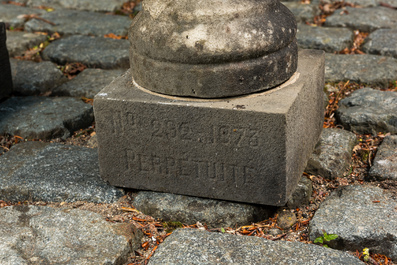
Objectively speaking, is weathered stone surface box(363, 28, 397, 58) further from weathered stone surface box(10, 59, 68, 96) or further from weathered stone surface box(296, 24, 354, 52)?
weathered stone surface box(10, 59, 68, 96)

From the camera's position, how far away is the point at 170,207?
2.89m

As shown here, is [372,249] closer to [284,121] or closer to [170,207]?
[284,121]

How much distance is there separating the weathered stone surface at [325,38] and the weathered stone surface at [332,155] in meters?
1.42

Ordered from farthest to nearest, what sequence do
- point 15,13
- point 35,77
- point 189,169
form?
point 15,13, point 35,77, point 189,169

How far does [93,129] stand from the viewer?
3908 millimetres

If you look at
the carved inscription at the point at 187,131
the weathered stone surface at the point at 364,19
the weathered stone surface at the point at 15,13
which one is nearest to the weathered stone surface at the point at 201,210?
the carved inscription at the point at 187,131

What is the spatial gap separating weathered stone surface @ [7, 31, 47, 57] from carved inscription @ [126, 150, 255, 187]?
8.30ft

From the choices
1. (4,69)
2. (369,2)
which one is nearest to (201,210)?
(4,69)

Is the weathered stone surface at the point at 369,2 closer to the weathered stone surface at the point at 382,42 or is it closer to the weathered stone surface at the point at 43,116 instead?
the weathered stone surface at the point at 382,42

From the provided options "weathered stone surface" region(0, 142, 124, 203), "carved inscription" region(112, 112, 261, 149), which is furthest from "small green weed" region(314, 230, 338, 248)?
"weathered stone surface" region(0, 142, 124, 203)

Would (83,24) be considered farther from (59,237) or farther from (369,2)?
(59,237)

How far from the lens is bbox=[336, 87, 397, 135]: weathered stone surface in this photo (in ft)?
12.0

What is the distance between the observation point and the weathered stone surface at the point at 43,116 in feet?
12.4

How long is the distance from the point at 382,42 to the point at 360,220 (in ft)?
8.09
